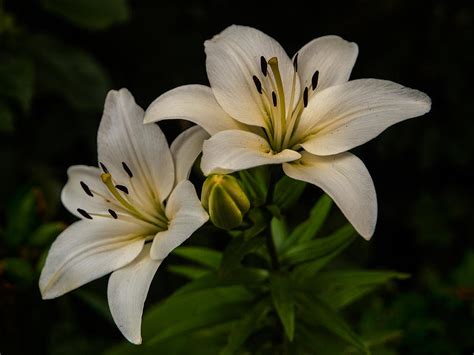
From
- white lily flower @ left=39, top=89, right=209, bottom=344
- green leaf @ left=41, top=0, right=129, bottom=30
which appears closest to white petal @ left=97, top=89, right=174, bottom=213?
white lily flower @ left=39, top=89, right=209, bottom=344

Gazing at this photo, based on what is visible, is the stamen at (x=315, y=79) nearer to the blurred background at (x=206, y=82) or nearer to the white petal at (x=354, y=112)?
the white petal at (x=354, y=112)

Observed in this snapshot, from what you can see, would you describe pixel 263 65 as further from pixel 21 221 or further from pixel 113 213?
pixel 21 221

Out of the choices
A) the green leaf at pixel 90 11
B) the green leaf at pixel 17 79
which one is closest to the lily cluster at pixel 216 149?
the green leaf at pixel 17 79

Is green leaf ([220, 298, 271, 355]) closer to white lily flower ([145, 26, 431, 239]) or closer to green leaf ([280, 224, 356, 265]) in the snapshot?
green leaf ([280, 224, 356, 265])

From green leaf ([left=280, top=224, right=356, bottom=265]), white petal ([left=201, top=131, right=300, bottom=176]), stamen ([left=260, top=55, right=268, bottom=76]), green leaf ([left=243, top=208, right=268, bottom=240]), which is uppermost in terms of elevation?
stamen ([left=260, top=55, right=268, bottom=76])

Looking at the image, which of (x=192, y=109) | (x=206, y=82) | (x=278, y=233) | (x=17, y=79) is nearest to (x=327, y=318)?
(x=278, y=233)
